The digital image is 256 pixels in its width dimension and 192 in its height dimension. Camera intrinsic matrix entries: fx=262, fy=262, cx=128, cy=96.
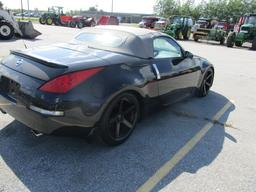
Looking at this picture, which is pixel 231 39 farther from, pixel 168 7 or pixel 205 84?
pixel 168 7

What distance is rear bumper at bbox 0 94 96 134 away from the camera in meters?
2.80

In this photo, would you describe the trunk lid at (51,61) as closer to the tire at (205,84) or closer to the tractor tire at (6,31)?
the tire at (205,84)

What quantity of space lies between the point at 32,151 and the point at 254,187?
262 cm

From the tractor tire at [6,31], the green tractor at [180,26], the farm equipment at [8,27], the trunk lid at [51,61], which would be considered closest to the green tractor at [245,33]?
the green tractor at [180,26]

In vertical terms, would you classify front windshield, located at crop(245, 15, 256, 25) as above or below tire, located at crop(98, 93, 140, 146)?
above

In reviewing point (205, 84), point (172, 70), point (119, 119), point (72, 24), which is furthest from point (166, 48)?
point (72, 24)

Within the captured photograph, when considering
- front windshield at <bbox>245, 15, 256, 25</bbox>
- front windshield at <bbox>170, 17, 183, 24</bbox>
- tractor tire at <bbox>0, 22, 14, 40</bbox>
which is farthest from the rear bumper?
front windshield at <bbox>170, 17, 183, 24</bbox>

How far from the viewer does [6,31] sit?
13.8m

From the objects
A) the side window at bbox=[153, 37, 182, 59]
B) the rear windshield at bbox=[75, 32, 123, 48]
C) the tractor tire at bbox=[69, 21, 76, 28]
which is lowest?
the tractor tire at bbox=[69, 21, 76, 28]

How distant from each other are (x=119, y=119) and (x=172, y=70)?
1378 millimetres

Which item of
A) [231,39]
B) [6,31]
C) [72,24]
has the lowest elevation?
[72,24]

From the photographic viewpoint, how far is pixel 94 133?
10.3 feet

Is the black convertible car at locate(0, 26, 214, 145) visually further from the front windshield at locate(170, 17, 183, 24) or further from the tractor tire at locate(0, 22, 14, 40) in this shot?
the front windshield at locate(170, 17, 183, 24)

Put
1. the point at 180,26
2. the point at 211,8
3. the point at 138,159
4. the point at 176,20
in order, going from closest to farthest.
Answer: the point at 138,159 → the point at 180,26 → the point at 176,20 → the point at 211,8
